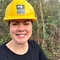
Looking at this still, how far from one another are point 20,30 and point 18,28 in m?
0.03

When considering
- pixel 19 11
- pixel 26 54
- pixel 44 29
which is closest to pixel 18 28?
pixel 19 11

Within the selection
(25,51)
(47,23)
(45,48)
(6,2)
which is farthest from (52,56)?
(25,51)

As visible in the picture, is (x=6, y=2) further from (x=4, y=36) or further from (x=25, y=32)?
(x=25, y=32)

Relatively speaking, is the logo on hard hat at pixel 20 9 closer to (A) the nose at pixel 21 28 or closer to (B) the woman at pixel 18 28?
(B) the woman at pixel 18 28

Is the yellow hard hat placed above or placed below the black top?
above

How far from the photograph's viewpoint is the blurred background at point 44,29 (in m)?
4.63

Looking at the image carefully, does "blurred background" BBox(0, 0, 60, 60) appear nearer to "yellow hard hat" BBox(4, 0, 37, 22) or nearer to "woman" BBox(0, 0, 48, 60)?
"woman" BBox(0, 0, 48, 60)

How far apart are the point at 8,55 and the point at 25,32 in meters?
0.26

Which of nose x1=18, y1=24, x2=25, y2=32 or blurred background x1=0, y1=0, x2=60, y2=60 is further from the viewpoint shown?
blurred background x1=0, y1=0, x2=60, y2=60

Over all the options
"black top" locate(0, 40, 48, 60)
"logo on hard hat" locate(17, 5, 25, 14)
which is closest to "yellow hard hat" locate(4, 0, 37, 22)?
"logo on hard hat" locate(17, 5, 25, 14)

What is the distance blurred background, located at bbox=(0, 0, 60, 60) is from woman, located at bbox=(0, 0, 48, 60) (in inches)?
107

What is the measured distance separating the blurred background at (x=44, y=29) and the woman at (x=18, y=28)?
8.89 feet

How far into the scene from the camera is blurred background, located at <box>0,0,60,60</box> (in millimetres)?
4633

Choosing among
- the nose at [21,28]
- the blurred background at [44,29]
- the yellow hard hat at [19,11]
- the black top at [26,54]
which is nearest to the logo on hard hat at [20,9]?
the yellow hard hat at [19,11]
